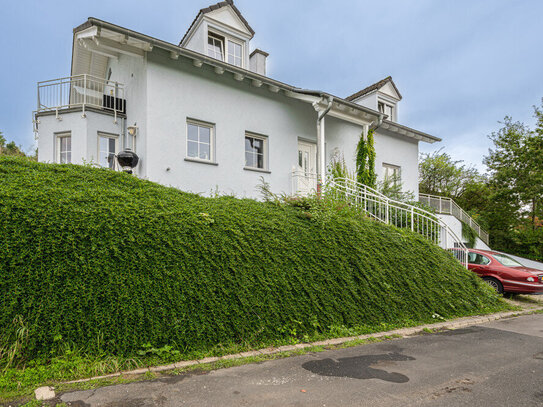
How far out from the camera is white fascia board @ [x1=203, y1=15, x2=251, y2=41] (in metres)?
11.9

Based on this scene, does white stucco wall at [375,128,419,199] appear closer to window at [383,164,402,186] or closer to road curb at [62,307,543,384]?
window at [383,164,402,186]

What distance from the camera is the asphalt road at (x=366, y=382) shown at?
3.34 metres

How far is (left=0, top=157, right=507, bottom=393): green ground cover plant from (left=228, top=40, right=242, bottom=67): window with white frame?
8.02m

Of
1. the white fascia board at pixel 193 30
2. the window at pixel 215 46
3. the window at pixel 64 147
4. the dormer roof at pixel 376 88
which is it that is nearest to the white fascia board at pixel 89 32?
the window at pixel 64 147

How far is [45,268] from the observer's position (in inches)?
150

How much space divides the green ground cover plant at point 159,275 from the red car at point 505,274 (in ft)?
16.1

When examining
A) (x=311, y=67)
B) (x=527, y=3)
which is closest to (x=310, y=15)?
(x=527, y=3)

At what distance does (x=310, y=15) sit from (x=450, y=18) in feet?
14.7

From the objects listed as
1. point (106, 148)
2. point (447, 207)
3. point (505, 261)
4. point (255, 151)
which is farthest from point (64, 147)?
point (447, 207)

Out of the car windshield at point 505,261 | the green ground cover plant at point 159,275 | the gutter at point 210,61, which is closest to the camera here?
the green ground cover plant at point 159,275

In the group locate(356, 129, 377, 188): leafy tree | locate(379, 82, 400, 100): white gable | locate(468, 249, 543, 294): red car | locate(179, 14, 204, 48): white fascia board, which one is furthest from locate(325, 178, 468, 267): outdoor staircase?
locate(379, 82, 400, 100): white gable

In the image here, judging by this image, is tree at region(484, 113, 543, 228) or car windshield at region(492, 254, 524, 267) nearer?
car windshield at region(492, 254, 524, 267)

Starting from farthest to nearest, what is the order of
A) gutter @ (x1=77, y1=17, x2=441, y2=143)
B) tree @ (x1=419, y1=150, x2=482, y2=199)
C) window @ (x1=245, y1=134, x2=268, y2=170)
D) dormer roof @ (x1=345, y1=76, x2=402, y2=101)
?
tree @ (x1=419, y1=150, x2=482, y2=199) → dormer roof @ (x1=345, y1=76, x2=402, y2=101) → window @ (x1=245, y1=134, x2=268, y2=170) → gutter @ (x1=77, y1=17, x2=441, y2=143)

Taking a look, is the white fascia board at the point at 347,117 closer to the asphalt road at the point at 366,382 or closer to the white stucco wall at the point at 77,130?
the white stucco wall at the point at 77,130
